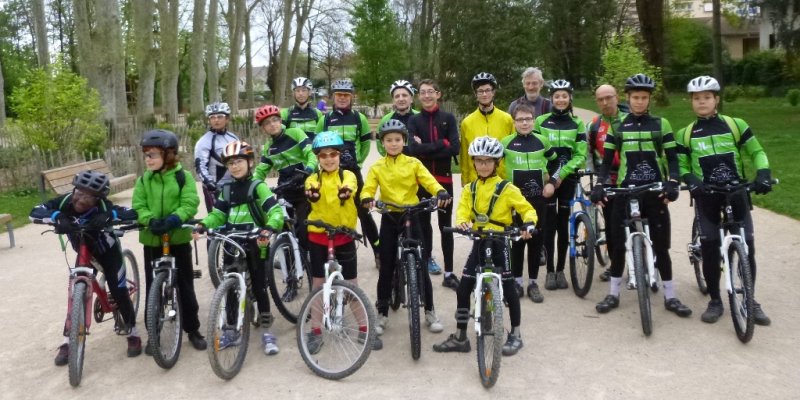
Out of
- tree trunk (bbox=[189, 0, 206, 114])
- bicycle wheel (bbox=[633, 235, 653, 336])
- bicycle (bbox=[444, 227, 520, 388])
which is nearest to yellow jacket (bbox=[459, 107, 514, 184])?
bicycle wheel (bbox=[633, 235, 653, 336])

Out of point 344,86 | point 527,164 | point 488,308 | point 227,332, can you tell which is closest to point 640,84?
point 527,164

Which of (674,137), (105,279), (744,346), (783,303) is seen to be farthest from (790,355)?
(105,279)

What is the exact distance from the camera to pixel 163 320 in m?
5.32

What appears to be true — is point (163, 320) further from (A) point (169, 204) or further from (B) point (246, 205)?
(B) point (246, 205)

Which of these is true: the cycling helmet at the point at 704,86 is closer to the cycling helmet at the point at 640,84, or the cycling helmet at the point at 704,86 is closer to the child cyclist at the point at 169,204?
the cycling helmet at the point at 640,84

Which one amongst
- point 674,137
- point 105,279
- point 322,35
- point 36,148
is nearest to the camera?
point 105,279

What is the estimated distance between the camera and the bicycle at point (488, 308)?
4848mm

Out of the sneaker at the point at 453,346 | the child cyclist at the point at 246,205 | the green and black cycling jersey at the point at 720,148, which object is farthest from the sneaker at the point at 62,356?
the green and black cycling jersey at the point at 720,148

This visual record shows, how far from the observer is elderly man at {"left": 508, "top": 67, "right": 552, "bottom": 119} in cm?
768

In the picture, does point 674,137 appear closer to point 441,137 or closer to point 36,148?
point 441,137

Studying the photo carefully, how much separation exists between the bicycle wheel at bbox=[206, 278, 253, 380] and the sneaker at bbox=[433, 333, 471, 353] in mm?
1438

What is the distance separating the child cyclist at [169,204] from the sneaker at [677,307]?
393cm

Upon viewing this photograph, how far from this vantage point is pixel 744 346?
546 centimetres

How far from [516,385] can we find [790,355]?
2.05m
